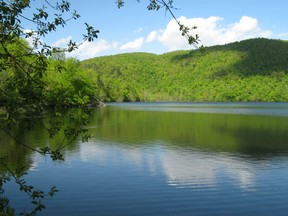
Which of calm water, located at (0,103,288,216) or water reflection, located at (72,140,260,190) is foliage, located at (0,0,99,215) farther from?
water reflection, located at (72,140,260,190)

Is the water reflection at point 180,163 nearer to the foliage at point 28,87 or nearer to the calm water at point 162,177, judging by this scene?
the calm water at point 162,177

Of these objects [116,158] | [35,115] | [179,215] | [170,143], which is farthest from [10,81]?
[170,143]

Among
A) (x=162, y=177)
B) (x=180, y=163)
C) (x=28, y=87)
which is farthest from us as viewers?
(x=180, y=163)

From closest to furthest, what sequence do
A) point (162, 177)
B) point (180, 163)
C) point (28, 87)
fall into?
1. point (28, 87)
2. point (162, 177)
3. point (180, 163)

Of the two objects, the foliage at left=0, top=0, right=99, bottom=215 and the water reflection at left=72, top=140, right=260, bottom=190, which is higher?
the foliage at left=0, top=0, right=99, bottom=215

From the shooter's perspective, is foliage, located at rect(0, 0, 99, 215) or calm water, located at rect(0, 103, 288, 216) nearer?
foliage, located at rect(0, 0, 99, 215)

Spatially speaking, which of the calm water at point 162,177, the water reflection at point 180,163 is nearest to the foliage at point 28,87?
the calm water at point 162,177

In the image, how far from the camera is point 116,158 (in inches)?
939

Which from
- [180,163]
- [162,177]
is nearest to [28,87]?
[162,177]

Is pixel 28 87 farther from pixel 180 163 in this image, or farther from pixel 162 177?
pixel 180 163

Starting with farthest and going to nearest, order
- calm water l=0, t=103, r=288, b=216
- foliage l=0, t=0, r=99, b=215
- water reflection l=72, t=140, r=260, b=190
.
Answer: water reflection l=72, t=140, r=260, b=190 → calm water l=0, t=103, r=288, b=216 → foliage l=0, t=0, r=99, b=215

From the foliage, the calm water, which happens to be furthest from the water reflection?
the foliage

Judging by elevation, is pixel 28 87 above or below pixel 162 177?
above

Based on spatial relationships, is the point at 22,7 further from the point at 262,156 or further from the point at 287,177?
the point at 262,156
